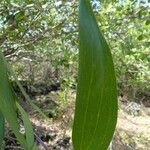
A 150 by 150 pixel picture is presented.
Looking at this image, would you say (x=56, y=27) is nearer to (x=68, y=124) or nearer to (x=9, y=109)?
(x=9, y=109)

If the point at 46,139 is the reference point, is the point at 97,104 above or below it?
above

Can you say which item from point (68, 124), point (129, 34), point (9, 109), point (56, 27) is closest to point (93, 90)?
point (9, 109)

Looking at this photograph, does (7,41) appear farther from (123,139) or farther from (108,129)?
(123,139)

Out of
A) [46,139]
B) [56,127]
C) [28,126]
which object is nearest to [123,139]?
[56,127]

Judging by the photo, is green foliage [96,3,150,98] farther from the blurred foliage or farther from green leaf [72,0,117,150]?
green leaf [72,0,117,150]

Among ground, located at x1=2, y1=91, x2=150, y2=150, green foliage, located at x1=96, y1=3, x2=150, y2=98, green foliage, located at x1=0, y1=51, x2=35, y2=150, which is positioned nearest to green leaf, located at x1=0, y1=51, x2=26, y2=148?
green foliage, located at x1=0, y1=51, x2=35, y2=150

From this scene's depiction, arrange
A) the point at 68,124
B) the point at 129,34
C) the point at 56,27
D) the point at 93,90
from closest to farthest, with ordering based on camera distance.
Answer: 1. the point at 93,90
2. the point at 56,27
3. the point at 129,34
4. the point at 68,124
